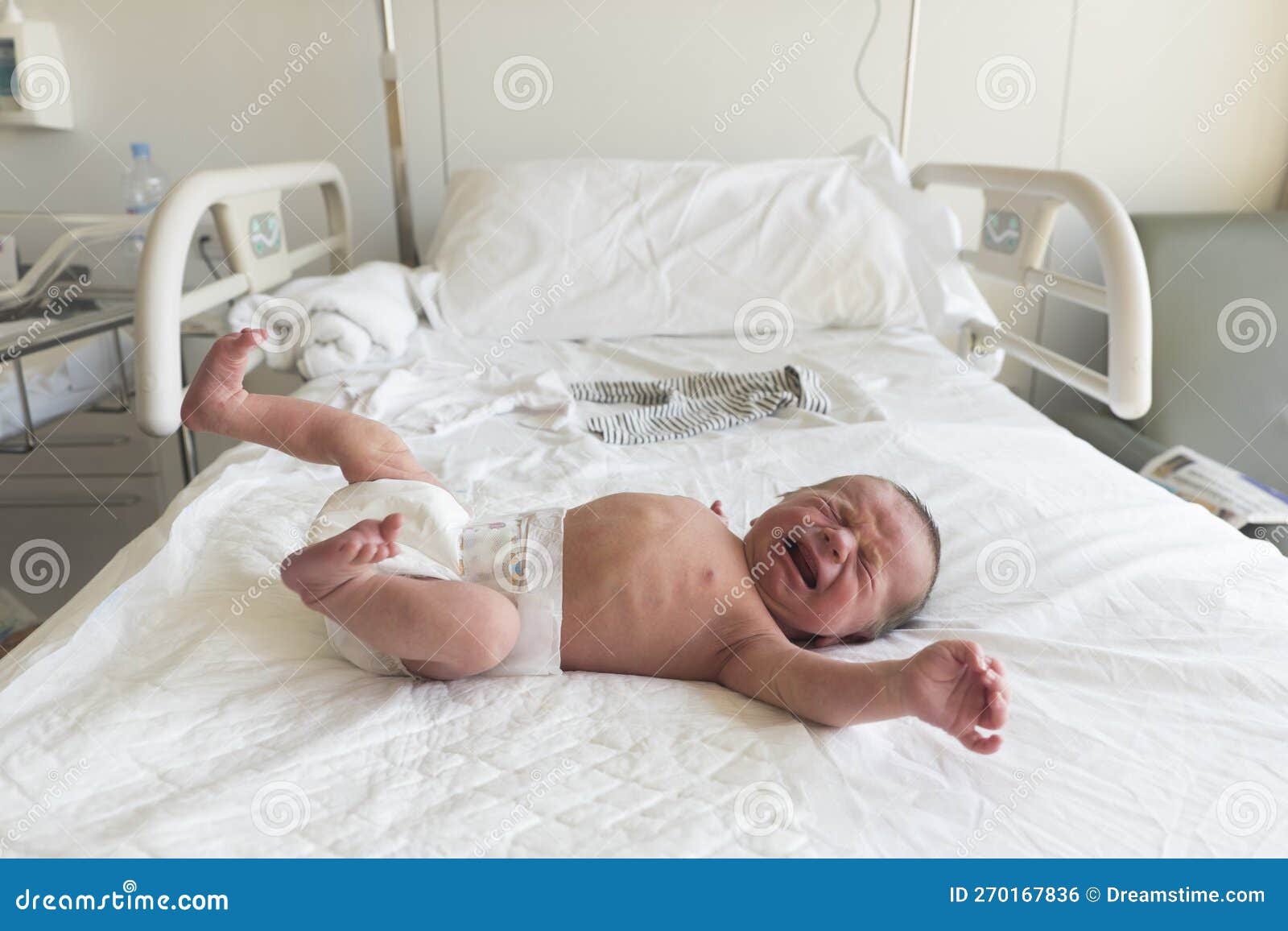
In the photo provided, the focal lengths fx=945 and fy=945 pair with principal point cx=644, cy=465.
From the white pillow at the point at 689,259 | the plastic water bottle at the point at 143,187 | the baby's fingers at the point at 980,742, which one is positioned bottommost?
the baby's fingers at the point at 980,742

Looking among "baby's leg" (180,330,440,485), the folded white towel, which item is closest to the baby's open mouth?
"baby's leg" (180,330,440,485)

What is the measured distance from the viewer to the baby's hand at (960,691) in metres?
0.76

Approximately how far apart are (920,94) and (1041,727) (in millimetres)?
2078

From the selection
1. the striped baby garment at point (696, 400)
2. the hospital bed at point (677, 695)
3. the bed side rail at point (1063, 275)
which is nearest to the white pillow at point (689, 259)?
the bed side rail at point (1063, 275)

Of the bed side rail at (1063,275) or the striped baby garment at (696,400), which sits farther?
the striped baby garment at (696,400)

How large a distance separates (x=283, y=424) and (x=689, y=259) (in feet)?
3.99

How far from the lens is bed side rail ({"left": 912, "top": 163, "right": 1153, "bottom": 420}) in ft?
4.57

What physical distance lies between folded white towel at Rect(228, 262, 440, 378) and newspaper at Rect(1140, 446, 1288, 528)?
171 cm

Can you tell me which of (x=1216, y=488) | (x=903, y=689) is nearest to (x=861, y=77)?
(x=1216, y=488)

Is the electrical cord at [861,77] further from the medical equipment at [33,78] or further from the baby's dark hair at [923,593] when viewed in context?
the medical equipment at [33,78]

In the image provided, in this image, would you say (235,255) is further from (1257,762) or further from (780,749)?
(1257,762)

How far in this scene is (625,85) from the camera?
96.4 inches

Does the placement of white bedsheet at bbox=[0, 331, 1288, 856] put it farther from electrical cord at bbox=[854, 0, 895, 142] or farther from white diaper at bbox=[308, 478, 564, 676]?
electrical cord at bbox=[854, 0, 895, 142]
